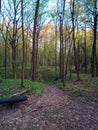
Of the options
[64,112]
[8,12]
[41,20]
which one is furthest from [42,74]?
[64,112]

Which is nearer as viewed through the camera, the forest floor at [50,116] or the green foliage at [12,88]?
the forest floor at [50,116]

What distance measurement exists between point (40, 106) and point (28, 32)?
2316 cm

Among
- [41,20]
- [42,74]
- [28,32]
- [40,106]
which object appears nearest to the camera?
[40,106]

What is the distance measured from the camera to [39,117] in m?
7.85

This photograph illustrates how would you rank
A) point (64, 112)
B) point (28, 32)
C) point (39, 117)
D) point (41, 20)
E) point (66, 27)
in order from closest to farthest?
point (39, 117) → point (64, 112) → point (66, 27) → point (41, 20) → point (28, 32)

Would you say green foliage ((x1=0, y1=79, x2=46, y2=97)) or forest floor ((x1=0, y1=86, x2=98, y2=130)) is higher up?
green foliage ((x1=0, y1=79, x2=46, y2=97))

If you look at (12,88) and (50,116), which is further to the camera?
(12,88)

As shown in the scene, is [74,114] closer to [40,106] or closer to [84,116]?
[84,116]

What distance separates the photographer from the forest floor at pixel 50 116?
22.7 feet

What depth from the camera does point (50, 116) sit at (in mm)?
7898

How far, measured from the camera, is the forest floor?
692 cm

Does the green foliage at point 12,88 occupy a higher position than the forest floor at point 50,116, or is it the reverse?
the green foliage at point 12,88

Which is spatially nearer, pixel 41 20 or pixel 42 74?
pixel 41 20

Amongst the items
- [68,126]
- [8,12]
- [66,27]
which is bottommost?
[68,126]
